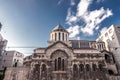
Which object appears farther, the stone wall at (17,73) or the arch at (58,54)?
the arch at (58,54)

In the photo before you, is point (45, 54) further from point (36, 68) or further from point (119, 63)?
point (119, 63)

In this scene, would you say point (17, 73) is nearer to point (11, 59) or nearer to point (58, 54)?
point (58, 54)

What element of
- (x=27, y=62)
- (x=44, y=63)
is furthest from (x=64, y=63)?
(x=27, y=62)

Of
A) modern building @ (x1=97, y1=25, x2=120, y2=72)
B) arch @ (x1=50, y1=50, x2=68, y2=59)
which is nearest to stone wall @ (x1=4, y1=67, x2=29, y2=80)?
arch @ (x1=50, y1=50, x2=68, y2=59)

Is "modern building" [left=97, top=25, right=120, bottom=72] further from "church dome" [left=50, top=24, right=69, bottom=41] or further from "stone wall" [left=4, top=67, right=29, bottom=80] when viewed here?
"stone wall" [left=4, top=67, right=29, bottom=80]

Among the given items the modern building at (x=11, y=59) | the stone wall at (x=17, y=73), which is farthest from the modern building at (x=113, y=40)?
the modern building at (x=11, y=59)

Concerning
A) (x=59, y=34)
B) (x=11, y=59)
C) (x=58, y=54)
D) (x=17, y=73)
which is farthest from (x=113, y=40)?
(x=11, y=59)

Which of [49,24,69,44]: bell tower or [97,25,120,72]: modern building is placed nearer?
[49,24,69,44]: bell tower

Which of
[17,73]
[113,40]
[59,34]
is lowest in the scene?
[17,73]

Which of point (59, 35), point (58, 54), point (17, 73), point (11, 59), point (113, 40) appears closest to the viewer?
point (17, 73)

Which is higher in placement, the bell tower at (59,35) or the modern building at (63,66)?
the bell tower at (59,35)

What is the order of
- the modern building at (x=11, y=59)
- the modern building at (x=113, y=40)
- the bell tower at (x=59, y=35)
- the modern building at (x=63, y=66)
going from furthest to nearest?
the modern building at (x=11, y=59) → the modern building at (x=113, y=40) → the bell tower at (x=59, y=35) → the modern building at (x=63, y=66)

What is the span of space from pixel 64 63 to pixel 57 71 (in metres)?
2.50

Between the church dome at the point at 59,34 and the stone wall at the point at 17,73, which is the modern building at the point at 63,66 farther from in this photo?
the church dome at the point at 59,34
